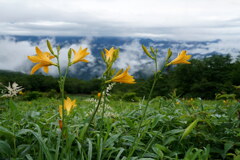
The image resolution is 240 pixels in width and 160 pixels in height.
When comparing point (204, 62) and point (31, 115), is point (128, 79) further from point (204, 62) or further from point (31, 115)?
point (204, 62)

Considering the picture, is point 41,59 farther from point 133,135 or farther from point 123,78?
point 133,135

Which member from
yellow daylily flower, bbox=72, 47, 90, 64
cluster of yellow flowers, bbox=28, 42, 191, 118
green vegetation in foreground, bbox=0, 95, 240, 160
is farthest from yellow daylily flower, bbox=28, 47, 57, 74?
green vegetation in foreground, bbox=0, 95, 240, 160

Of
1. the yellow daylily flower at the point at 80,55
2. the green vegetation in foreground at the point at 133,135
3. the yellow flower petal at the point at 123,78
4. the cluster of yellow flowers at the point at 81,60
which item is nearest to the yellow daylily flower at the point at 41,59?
the cluster of yellow flowers at the point at 81,60

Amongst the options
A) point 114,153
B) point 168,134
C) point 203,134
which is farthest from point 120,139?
point 203,134

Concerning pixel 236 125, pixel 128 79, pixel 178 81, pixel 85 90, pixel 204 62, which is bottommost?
pixel 85 90

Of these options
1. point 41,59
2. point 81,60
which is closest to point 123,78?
point 81,60

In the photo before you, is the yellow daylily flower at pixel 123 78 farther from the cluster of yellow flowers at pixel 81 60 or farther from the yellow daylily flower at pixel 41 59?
the yellow daylily flower at pixel 41 59

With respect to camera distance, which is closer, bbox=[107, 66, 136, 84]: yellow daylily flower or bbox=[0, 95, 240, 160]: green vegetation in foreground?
bbox=[107, 66, 136, 84]: yellow daylily flower

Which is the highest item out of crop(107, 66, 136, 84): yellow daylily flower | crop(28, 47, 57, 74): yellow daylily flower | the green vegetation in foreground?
crop(28, 47, 57, 74): yellow daylily flower

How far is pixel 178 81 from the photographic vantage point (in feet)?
121

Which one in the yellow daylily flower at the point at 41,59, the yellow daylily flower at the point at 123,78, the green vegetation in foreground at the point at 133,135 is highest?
the yellow daylily flower at the point at 41,59

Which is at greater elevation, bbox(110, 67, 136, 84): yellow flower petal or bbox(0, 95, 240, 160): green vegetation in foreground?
bbox(110, 67, 136, 84): yellow flower petal

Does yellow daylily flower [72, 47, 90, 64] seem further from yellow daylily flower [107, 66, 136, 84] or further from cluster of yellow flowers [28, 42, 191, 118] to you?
yellow daylily flower [107, 66, 136, 84]

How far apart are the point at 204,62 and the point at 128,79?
1463 inches
